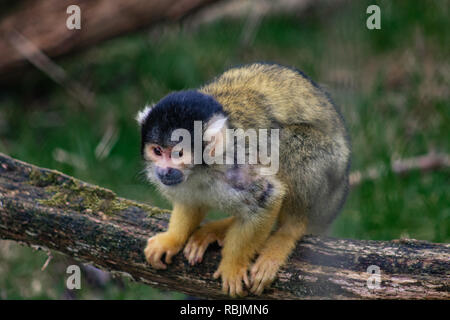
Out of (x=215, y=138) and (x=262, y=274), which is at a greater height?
(x=215, y=138)

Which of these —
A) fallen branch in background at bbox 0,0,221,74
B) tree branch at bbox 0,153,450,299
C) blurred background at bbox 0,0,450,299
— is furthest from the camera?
fallen branch in background at bbox 0,0,221,74

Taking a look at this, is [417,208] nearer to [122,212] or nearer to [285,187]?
[285,187]

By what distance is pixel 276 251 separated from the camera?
3.30 meters

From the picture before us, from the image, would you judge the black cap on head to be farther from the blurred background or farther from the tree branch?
the blurred background

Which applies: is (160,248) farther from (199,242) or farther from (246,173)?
(246,173)

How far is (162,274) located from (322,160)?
48.0 inches

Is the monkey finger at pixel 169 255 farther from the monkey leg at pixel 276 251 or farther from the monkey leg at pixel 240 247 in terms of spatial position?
the monkey leg at pixel 276 251

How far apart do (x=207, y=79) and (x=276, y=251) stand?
153 inches

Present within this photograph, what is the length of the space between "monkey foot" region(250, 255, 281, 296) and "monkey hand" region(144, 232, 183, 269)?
491mm

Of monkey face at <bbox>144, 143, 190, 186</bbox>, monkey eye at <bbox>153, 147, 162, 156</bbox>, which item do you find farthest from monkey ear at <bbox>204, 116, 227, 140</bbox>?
monkey eye at <bbox>153, 147, 162, 156</bbox>

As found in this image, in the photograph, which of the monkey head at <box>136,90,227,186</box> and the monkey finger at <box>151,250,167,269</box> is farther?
the monkey finger at <box>151,250,167,269</box>

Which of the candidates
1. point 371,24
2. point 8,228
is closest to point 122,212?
point 8,228

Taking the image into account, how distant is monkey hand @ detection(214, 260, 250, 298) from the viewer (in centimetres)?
319

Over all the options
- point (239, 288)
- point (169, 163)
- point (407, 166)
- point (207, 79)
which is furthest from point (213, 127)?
point (207, 79)
